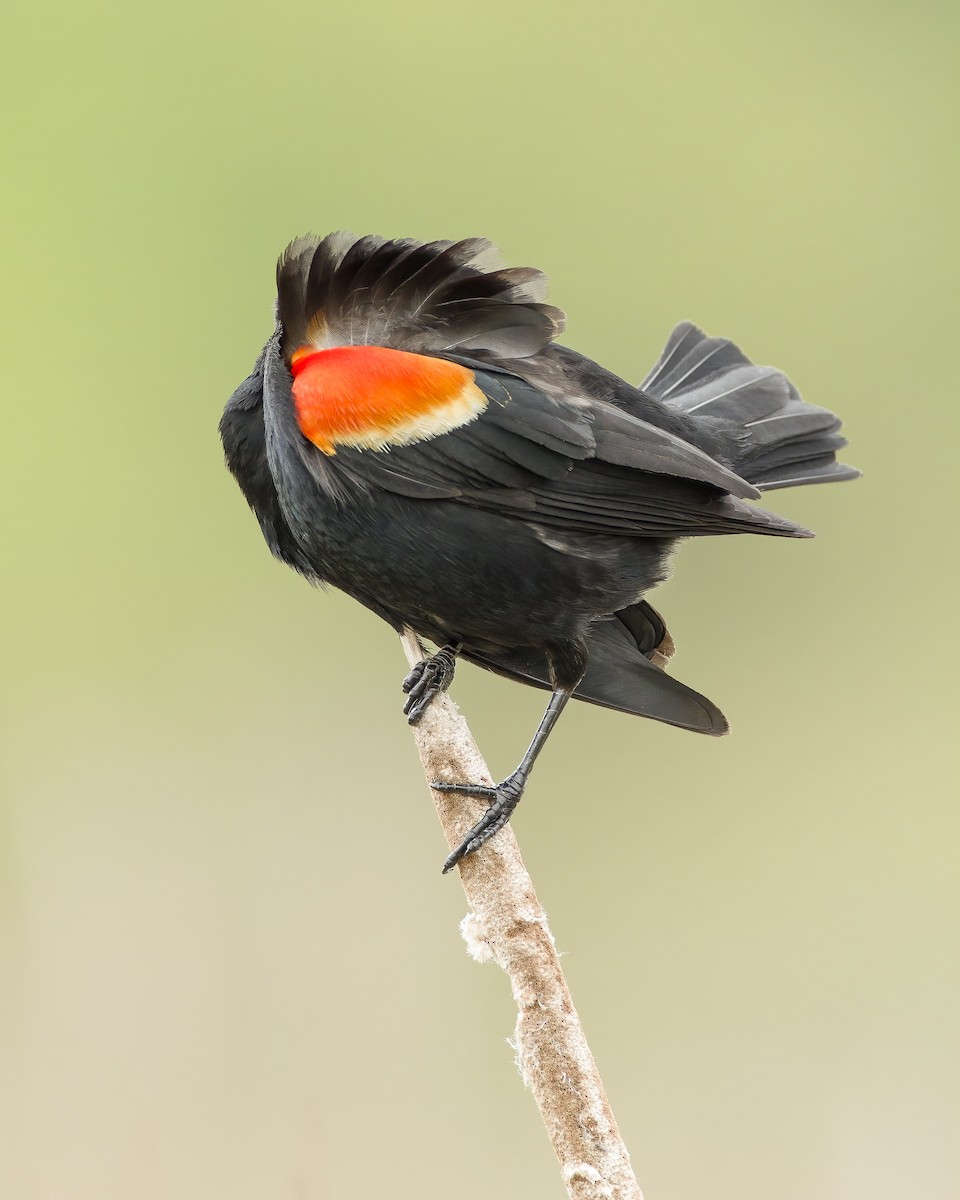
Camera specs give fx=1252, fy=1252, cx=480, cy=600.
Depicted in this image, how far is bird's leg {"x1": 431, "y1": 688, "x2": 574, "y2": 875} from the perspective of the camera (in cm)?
217

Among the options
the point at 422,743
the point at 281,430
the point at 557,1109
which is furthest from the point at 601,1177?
the point at 281,430

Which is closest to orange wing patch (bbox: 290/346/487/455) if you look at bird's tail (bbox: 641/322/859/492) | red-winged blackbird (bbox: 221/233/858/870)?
red-winged blackbird (bbox: 221/233/858/870)

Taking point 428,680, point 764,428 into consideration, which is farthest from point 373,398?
point 764,428

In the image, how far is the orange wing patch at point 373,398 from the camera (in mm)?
2240

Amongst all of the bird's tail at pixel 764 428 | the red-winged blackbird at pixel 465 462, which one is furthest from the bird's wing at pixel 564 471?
the bird's tail at pixel 764 428

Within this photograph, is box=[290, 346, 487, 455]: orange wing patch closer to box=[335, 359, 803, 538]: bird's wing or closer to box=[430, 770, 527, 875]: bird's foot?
box=[335, 359, 803, 538]: bird's wing

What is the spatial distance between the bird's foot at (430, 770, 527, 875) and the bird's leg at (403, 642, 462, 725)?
0.23 meters

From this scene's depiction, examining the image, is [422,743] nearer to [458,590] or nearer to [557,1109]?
[458,590]

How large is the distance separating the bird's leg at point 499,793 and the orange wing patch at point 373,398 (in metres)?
0.62

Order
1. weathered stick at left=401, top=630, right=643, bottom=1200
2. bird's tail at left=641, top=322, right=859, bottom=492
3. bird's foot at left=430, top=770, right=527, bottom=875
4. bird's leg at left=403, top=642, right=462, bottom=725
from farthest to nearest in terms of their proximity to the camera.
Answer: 1. bird's tail at left=641, top=322, right=859, bottom=492
2. bird's leg at left=403, top=642, right=462, bottom=725
3. bird's foot at left=430, top=770, right=527, bottom=875
4. weathered stick at left=401, top=630, right=643, bottom=1200

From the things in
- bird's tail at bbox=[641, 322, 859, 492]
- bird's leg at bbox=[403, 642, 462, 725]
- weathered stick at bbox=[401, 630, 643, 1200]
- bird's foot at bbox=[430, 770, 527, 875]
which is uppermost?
bird's tail at bbox=[641, 322, 859, 492]

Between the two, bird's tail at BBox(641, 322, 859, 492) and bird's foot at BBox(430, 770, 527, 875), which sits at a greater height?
bird's tail at BBox(641, 322, 859, 492)

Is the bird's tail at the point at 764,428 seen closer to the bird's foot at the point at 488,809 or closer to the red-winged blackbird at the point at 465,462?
the red-winged blackbird at the point at 465,462

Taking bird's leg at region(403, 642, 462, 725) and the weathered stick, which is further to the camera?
bird's leg at region(403, 642, 462, 725)
